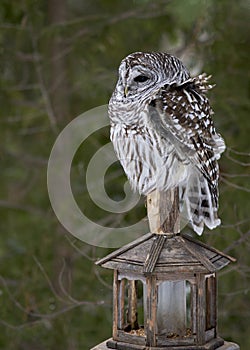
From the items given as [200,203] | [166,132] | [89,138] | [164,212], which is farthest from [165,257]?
[89,138]

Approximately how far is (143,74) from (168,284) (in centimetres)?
86

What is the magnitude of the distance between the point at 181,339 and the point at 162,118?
2.85 ft

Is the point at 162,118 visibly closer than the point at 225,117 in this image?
Yes

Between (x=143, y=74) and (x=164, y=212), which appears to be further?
(x=164, y=212)

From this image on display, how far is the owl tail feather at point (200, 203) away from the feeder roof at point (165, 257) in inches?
6.3

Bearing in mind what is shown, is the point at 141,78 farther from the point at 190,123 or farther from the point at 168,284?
the point at 168,284

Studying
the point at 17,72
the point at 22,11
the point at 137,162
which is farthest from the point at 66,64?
the point at 137,162

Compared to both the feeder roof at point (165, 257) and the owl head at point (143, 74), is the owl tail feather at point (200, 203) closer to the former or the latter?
the feeder roof at point (165, 257)

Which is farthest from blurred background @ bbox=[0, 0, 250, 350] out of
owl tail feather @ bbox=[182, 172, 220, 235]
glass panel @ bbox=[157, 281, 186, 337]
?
glass panel @ bbox=[157, 281, 186, 337]

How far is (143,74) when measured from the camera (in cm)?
332

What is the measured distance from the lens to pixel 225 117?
240 inches

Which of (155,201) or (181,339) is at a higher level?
(155,201)

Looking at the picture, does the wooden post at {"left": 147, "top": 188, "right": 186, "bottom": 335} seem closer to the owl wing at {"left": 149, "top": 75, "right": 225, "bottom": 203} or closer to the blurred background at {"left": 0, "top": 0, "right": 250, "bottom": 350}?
the owl wing at {"left": 149, "top": 75, "right": 225, "bottom": 203}

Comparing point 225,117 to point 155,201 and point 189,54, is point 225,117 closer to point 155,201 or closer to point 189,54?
point 189,54
